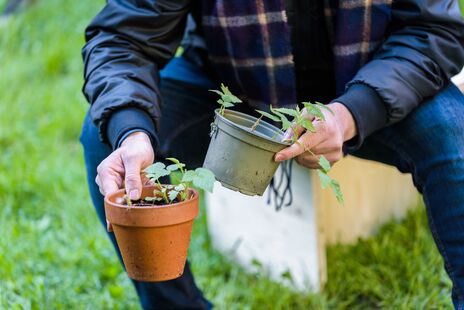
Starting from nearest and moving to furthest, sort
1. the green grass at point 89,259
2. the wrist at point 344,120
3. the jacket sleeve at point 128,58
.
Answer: the wrist at point 344,120
the jacket sleeve at point 128,58
the green grass at point 89,259

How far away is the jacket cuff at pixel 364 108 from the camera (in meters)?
1.64

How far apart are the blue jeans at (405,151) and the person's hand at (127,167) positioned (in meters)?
0.27

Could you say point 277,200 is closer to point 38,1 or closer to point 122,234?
point 122,234

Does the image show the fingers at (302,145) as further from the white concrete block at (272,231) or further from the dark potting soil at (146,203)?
the white concrete block at (272,231)

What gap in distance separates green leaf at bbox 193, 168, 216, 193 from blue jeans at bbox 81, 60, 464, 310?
481mm

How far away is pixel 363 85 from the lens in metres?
1.70

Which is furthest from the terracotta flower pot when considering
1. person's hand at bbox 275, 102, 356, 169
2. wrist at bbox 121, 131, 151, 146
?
person's hand at bbox 275, 102, 356, 169

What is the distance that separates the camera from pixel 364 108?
65.1 inches

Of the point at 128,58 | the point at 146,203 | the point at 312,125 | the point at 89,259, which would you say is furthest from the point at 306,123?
the point at 89,259

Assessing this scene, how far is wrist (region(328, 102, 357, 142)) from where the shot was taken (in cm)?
161

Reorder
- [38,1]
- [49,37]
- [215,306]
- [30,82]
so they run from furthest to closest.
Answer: [38,1]
[49,37]
[30,82]
[215,306]

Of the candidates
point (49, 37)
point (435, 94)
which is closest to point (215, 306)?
point (435, 94)

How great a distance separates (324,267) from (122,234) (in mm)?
1050

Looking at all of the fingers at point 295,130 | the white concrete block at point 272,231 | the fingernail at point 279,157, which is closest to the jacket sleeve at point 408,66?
the fingers at point 295,130
